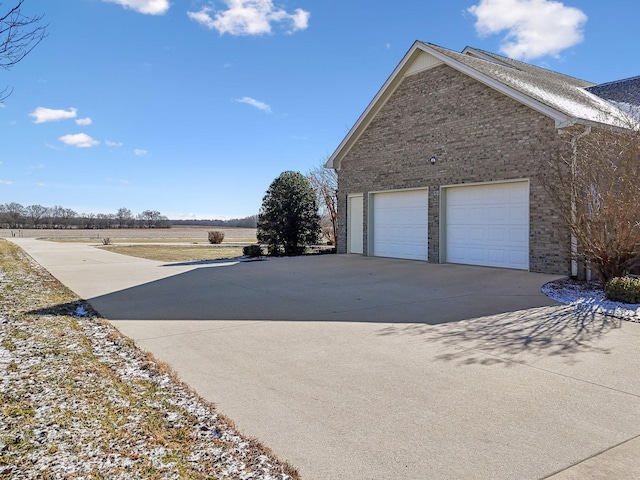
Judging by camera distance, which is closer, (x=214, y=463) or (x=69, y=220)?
(x=214, y=463)

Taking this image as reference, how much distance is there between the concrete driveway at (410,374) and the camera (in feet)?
10.1

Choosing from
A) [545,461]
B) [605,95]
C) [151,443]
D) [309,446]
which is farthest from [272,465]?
[605,95]

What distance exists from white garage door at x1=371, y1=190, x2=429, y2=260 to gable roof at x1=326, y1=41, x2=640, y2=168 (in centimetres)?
315

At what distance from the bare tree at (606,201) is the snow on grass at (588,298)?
0.55m

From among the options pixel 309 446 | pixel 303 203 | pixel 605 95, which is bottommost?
pixel 309 446

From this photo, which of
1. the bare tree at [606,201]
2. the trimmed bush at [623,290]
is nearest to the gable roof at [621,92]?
the bare tree at [606,201]

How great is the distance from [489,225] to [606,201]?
458 cm

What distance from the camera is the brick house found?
1159cm

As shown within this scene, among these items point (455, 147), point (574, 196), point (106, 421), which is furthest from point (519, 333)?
point (455, 147)

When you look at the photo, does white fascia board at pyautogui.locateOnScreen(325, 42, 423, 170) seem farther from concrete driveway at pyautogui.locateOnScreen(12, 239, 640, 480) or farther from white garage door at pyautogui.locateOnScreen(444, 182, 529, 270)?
concrete driveway at pyautogui.locateOnScreen(12, 239, 640, 480)

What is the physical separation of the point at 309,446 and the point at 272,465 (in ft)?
1.20

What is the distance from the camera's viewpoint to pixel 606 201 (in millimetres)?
8570

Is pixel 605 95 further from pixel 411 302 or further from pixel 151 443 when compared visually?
pixel 151 443

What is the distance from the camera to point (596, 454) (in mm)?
3070
